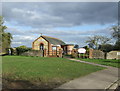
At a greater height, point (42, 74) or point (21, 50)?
point (21, 50)

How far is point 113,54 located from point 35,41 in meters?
18.7

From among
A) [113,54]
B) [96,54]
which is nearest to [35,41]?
[96,54]

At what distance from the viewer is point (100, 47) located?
53688 mm

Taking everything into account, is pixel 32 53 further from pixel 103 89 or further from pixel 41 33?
pixel 103 89

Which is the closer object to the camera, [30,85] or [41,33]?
[30,85]

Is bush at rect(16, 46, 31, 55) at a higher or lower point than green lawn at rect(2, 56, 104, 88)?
higher

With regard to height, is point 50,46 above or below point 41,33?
below

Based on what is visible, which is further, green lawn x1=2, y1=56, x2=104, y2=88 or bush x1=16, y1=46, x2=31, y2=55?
bush x1=16, y1=46, x2=31, y2=55

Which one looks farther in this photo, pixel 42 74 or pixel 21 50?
pixel 21 50

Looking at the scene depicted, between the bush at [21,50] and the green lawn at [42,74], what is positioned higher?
the bush at [21,50]

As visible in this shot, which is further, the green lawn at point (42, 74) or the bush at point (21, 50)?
the bush at point (21, 50)

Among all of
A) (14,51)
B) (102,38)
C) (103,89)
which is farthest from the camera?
(102,38)

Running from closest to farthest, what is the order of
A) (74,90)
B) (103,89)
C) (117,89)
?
1. (74,90)
2. (103,89)
3. (117,89)

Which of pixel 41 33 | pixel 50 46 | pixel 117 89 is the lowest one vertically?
pixel 117 89
